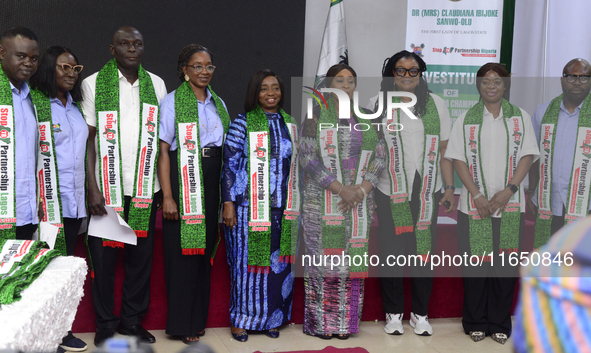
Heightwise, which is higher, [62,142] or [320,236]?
[62,142]

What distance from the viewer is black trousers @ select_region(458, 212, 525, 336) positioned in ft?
9.82

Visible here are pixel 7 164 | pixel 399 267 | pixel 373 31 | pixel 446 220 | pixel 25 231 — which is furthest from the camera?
pixel 373 31

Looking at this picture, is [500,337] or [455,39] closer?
[500,337]

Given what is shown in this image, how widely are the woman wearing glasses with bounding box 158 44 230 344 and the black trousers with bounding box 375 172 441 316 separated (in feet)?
3.12

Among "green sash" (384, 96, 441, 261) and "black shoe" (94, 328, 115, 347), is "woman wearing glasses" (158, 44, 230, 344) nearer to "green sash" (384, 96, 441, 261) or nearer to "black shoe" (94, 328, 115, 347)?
"black shoe" (94, 328, 115, 347)

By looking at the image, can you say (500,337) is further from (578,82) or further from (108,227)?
(108,227)

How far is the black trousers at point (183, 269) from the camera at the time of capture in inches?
110

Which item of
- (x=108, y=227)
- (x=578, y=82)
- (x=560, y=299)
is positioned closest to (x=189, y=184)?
(x=108, y=227)

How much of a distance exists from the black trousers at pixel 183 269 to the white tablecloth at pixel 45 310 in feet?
3.98

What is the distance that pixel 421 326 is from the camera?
120 inches

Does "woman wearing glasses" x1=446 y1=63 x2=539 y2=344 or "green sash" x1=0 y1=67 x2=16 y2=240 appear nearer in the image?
"green sash" x1=0 y1=67 x2=16 y2=240

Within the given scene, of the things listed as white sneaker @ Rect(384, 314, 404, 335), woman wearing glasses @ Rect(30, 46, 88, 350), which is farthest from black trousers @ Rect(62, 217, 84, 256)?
white sneaker @ Rect(384, 314, 404, 335)

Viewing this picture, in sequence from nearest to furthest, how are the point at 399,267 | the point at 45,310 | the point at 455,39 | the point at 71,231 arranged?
the point at 45,310, the point at 71,231, the point at 399,267, the point at 455,39

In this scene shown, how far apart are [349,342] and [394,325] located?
12.4 inches
